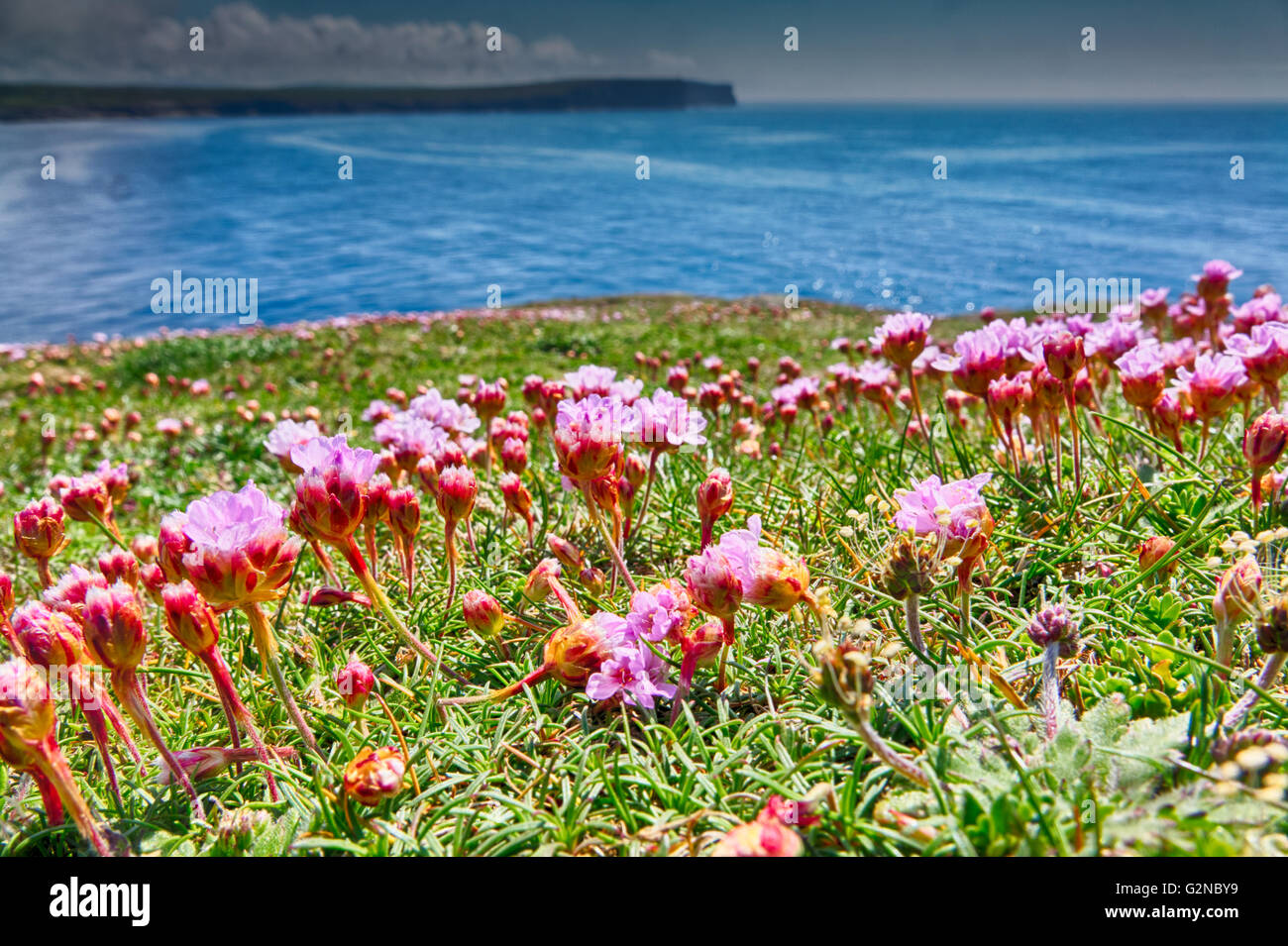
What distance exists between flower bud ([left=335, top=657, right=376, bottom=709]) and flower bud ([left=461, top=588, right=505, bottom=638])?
251mm

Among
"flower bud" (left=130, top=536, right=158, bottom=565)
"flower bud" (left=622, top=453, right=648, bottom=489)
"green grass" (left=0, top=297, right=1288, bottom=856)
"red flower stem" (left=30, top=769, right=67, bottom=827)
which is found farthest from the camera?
"flower bud" (left=130, top=536, right=158, bottom=565)

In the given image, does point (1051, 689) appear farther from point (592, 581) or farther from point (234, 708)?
point (234, 708)

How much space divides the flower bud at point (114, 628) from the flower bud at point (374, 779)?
429 millimetres

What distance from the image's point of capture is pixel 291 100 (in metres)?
175

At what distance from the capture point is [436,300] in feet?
151

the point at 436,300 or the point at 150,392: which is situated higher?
the point at 436,300

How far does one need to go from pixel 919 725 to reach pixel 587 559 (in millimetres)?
1324

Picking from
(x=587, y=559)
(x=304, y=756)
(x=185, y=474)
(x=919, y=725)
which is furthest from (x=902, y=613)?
(x=185, y=474)

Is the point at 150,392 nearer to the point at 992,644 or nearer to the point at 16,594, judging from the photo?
the point at 16,594

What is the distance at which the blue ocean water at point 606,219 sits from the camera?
4403 cm

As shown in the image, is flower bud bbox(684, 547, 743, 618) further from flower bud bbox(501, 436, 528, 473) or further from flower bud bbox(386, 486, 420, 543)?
→ flower bud bbox(501, 436, 528, 473)

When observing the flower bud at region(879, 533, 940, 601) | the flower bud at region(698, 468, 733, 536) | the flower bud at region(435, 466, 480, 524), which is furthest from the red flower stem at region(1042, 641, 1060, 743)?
the flower bud at region(435, 466, 480, 524)

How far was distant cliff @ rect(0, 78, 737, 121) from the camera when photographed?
150375mm

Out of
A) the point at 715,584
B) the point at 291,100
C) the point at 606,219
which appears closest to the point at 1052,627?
the point at 715,584
